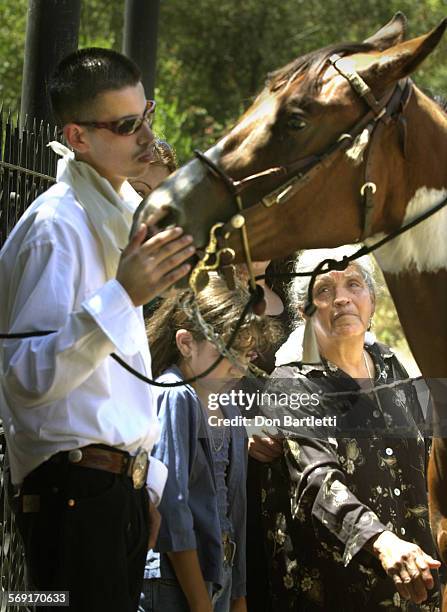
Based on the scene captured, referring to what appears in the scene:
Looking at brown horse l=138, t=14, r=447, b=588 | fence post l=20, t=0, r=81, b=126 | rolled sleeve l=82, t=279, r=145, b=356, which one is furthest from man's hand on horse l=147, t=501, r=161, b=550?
fence post l=20, t=0, r=81, b=126

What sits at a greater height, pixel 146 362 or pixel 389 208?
pixel 389 208

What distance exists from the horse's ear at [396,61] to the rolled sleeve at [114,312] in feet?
3.10

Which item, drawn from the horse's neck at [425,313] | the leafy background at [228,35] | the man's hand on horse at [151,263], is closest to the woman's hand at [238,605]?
the horse's neck at [425,313]

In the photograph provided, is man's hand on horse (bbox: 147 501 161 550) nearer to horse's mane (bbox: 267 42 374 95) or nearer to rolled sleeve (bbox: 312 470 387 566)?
rolled sleeve (bbox: 312 470 387 566)

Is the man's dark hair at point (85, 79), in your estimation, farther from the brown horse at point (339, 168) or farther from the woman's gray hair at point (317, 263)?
the woman's gray hair at point (317, 263)

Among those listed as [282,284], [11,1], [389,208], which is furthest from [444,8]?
[389,208]

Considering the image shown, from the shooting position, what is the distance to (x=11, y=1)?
21344 millimetres

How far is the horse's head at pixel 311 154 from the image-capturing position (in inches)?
115

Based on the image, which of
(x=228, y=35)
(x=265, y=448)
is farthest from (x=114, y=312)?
(x=228, y=35)

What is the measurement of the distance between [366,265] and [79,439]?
6.37 ft

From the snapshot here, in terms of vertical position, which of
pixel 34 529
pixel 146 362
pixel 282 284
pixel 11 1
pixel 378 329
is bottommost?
pixel 34 529

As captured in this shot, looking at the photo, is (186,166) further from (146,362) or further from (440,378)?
(440,378)

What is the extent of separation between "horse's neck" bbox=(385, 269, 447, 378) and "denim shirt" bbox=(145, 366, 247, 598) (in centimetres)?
118

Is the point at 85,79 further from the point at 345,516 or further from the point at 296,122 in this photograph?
the point at 345,516
